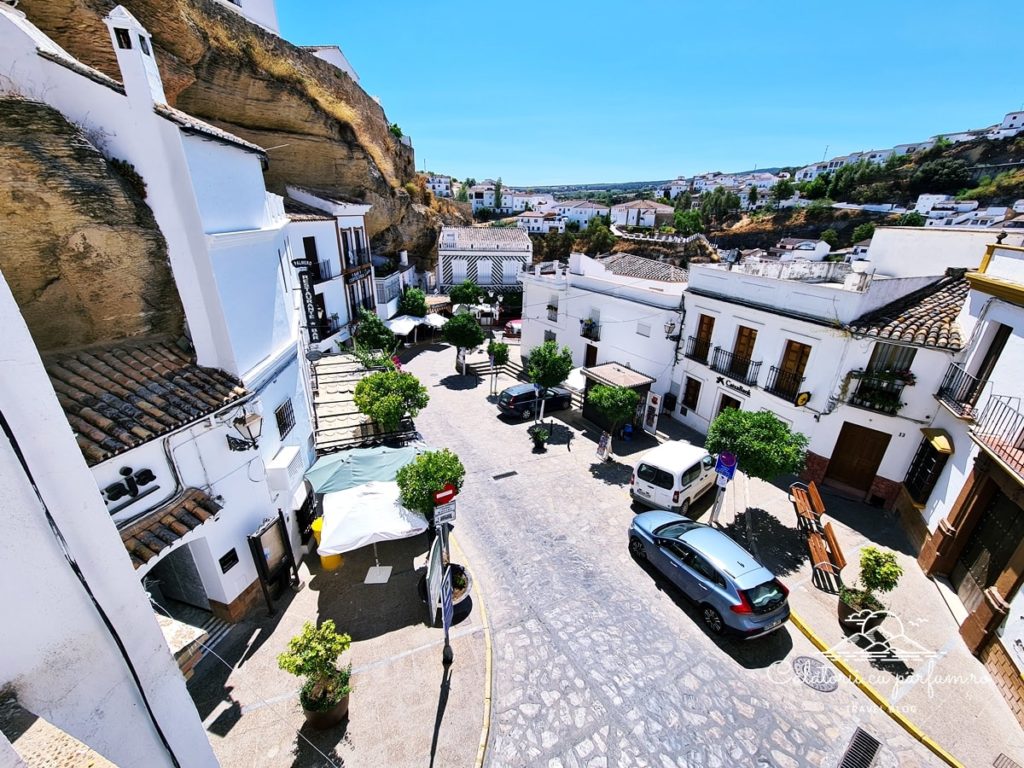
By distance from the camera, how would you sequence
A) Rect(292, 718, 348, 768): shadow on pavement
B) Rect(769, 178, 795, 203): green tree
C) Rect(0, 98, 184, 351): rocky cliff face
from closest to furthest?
1. Rect(0, 98, 184, 351): rocky cliff face
2. Rect(292, 718, 348, 768): shadow on pavement
3. Rect(769, 178, 795, 203): green tree

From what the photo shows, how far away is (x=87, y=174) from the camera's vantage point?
6.34 m

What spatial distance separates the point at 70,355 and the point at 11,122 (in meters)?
3.21

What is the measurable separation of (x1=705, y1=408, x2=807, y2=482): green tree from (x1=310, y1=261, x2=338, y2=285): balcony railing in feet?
65.8

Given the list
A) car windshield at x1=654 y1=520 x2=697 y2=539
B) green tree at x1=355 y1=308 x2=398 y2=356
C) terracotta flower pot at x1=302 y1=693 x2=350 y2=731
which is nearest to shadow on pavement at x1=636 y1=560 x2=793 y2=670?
car windshield at x1=654 y1=520 x2=697 y2=539

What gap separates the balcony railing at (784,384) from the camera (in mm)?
14102

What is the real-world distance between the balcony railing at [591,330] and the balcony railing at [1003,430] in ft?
44.8

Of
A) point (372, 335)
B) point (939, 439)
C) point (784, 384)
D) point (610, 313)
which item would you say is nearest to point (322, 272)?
point (372, 335)

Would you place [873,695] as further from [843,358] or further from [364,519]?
[364,519]

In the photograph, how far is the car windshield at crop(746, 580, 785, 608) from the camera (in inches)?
338

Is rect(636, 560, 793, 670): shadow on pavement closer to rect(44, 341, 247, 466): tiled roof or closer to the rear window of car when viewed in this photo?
the rear window of car

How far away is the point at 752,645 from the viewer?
8.91 meters

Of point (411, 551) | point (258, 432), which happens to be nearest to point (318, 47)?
point (258, 432)

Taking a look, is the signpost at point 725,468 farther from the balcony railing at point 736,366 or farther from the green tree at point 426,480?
the green tree at point 426,480

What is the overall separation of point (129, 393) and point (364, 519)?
17.0ft
